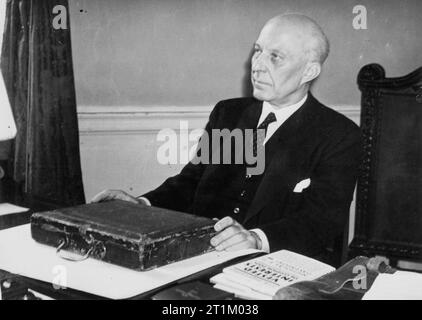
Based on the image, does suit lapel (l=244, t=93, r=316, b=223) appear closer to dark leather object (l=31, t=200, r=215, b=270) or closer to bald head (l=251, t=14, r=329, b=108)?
bald head (l=251, t=14, r=329, b=108)

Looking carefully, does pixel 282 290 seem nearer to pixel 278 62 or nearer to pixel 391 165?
pixel 278 62

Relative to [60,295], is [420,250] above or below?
below

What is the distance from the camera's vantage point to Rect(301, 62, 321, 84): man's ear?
1901 mm

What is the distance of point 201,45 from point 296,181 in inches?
52.8

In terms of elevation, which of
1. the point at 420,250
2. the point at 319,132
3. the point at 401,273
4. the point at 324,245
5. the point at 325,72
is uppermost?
the point at 325,72

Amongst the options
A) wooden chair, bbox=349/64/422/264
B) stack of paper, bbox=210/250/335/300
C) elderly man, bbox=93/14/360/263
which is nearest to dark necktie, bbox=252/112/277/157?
elderly man, bbox=93/14/360/263

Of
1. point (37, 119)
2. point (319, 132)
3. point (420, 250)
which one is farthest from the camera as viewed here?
point (420, 250)

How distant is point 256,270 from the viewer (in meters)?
1.01

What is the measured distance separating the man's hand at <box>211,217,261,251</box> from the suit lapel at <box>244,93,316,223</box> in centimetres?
49

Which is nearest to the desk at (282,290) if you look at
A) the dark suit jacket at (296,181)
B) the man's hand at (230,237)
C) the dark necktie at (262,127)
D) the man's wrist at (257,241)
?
the man's hand at (230,237)

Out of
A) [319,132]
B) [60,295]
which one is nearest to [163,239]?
[60,295]

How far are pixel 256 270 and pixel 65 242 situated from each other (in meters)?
0.43

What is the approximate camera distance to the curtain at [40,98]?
6.93ft
